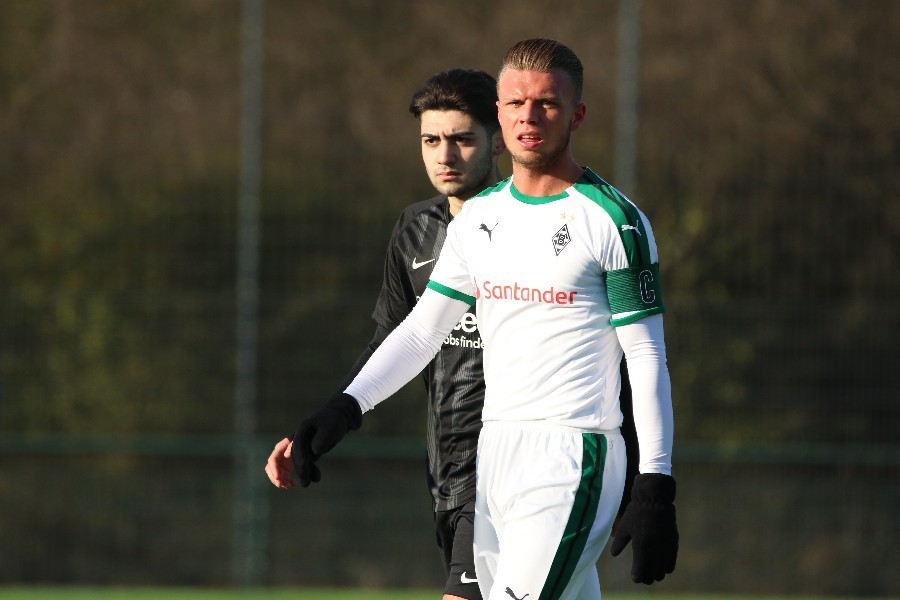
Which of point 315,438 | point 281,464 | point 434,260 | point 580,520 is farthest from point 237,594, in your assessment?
point 580,520

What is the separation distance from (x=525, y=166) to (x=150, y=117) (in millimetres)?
8118

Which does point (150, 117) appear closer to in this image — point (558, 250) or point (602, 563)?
point (602, 563)

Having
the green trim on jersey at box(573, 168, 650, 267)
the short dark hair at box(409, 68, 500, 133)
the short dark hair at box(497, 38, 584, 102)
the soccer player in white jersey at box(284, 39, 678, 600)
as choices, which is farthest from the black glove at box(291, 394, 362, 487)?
the short dark hair at box(409, 68, 500, 133)

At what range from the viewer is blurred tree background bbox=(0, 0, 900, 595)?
35.4ft

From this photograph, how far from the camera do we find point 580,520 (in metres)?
3.93

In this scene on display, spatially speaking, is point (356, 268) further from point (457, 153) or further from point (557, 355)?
point (557, 355)

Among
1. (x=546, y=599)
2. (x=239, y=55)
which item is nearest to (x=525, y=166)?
(x=546, y=599)

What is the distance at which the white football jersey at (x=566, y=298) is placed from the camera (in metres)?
3.91

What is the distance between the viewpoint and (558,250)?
395 centimetres

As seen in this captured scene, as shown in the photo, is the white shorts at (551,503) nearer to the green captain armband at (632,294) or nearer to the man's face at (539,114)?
the green captain armband at (632,294)

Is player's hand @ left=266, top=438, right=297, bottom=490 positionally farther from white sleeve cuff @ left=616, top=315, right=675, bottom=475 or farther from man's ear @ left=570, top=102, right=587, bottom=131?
man's ear @ left=570, top=102, right=587, bottom=131

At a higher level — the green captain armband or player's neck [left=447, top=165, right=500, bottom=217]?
player's neck [left=447, top=165, right=500, bottom=217]

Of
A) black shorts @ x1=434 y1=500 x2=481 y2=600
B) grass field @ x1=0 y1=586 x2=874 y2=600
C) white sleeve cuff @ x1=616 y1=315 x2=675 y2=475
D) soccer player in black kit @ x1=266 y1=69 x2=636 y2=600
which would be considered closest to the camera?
white sleeve cuff @ x1=616 y1=315 x2=675 y2=475

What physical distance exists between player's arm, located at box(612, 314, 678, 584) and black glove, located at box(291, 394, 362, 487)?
76 centimetres
